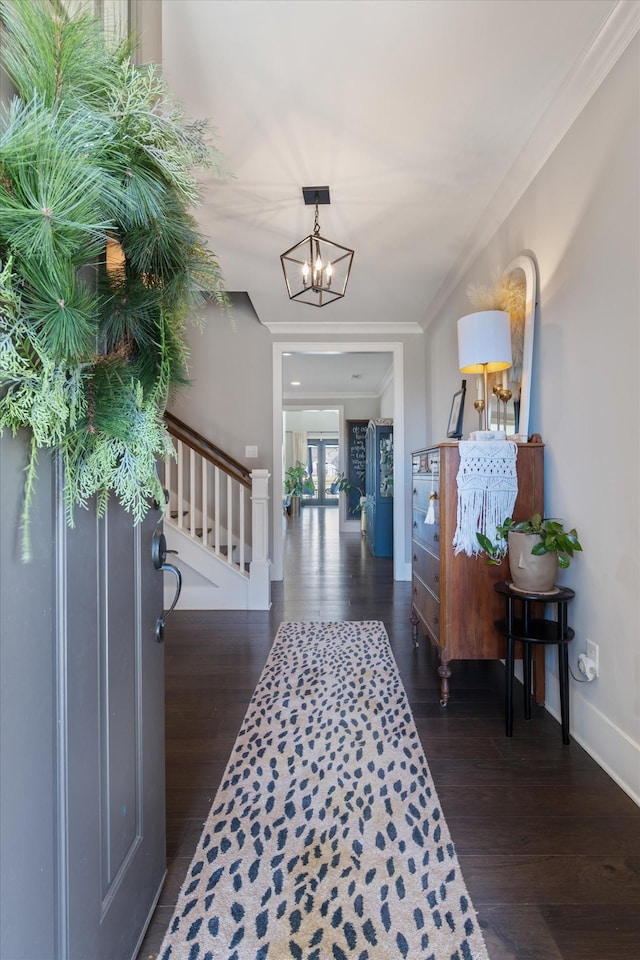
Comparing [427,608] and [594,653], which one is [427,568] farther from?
[594,653]

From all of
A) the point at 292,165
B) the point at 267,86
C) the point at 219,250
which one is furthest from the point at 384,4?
the point at 219,250

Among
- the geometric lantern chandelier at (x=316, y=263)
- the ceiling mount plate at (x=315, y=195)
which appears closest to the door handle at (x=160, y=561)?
the geometric lantern chandelier at (x=316, y=263)

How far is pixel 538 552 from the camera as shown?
5.91 feet

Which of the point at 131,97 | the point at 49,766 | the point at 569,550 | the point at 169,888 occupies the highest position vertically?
the point at 131,97

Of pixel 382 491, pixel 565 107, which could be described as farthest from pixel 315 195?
pixel 382 491

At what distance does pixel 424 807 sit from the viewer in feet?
4.85

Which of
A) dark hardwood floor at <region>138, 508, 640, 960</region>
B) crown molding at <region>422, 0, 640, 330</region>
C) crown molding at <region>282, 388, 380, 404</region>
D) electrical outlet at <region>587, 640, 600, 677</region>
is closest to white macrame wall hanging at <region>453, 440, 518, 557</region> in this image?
electrical outlet at <region>587, 640, 600, 677</region>

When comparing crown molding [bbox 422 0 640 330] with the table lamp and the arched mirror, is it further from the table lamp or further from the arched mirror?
the table lamp

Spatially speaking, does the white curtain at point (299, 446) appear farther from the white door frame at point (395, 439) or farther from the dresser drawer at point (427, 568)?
the dresser drawer at point (427, 568)

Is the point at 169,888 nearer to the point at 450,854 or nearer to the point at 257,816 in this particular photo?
the point at 257,816

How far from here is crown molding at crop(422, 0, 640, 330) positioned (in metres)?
1.56

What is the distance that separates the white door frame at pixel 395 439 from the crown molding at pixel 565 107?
1836 mm

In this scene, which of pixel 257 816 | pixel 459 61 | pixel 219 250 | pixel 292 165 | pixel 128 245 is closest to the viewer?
pixel 128 245

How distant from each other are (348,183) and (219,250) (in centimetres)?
112
